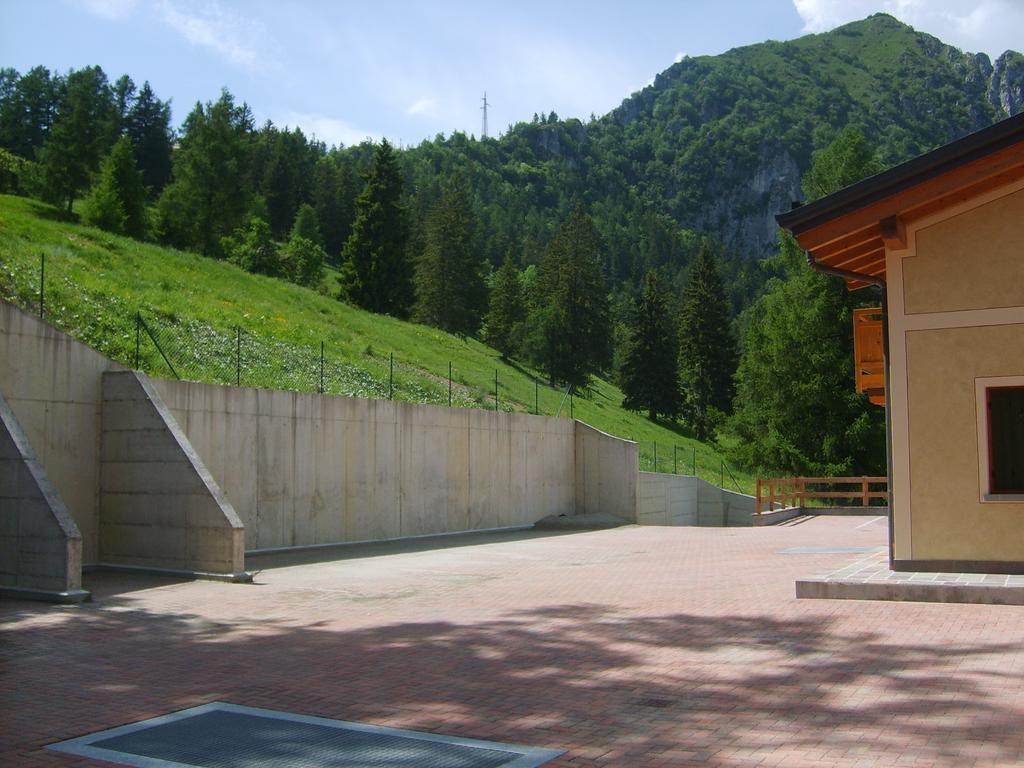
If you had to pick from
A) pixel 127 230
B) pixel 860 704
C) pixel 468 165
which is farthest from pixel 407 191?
Result: pixel 860 704

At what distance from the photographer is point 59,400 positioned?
14.4m

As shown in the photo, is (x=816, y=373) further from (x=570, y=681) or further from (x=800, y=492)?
(x=570, y=681)

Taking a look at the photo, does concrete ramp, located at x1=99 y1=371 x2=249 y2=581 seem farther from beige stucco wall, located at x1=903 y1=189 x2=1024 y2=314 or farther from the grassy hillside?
beige stucco wall, located at x1=903 y1=189 x2=1024 y2=314

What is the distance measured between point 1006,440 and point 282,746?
29.6 feet

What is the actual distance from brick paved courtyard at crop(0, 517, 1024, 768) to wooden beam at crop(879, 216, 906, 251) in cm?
425

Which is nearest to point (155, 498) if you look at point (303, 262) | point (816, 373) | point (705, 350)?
point (816, 373)

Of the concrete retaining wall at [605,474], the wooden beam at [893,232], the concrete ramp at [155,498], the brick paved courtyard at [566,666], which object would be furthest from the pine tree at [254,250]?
the wooden beam at [893,232]

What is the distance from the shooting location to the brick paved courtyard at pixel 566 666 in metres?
5.80

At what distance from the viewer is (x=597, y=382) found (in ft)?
275

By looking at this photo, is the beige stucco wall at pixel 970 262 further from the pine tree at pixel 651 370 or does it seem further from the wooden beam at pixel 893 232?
the pine tree at pixel 651 370

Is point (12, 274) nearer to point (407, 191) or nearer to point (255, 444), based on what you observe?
point (255, 444)

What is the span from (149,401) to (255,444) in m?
3.32

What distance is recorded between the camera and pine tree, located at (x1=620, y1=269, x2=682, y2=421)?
70.4 meters

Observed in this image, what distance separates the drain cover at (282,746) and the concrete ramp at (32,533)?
5759 mm
